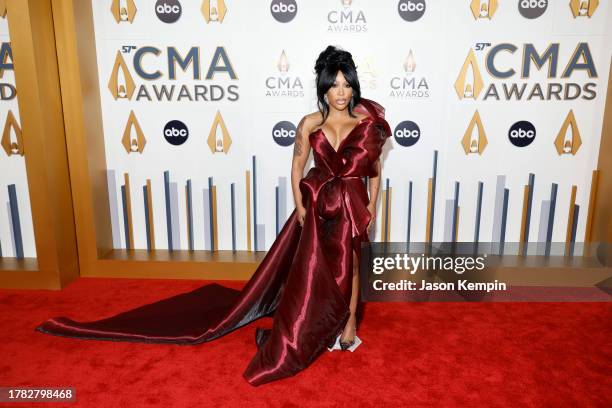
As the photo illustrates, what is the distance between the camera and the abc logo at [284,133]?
343 centimetres

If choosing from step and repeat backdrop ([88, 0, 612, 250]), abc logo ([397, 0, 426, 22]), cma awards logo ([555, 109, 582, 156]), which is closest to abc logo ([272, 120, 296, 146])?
step and repeat backdrop ([88, 0, 612, 250])

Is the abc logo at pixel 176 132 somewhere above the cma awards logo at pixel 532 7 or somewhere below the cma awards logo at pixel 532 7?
below

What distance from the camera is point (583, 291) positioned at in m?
3.27

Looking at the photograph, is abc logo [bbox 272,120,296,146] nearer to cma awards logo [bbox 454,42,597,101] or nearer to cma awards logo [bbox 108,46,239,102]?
cma awards logo [bbox 108,46,239,102]

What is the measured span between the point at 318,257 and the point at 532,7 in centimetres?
232

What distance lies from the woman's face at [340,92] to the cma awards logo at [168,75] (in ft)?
4.03

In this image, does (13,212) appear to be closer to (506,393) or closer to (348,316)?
(348,316)

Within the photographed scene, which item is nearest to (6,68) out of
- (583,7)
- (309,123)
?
(309,123)

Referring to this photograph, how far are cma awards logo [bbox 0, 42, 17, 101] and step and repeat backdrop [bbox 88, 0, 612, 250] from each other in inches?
1.9

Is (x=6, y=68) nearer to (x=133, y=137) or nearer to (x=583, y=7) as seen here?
(x=133, y=137)

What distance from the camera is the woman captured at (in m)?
2.30

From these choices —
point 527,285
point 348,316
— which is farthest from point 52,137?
point 527,285

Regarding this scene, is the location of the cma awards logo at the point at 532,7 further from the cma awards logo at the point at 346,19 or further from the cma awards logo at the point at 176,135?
the cma awards logo at the point at 176,135

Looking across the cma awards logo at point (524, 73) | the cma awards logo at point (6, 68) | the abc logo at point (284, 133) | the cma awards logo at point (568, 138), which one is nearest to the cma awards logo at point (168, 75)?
the abc logo at point (284, 133)
